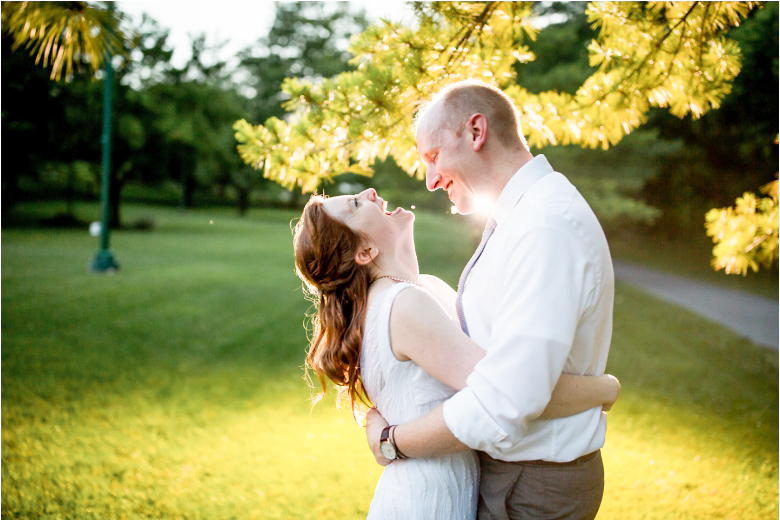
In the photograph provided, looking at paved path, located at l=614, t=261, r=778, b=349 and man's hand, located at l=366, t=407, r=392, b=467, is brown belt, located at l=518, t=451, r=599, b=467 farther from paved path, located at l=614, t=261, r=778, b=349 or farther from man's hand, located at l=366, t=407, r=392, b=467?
paved path, located at l=614, t=261, r=778, b=349

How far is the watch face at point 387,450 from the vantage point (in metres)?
1.66

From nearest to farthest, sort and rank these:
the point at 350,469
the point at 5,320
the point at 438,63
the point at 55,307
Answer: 1. the point at 438,63
2. the point at 350,469
3. the point at 5,320
4. the point at 55,307

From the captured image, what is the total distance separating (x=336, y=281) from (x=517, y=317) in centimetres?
78

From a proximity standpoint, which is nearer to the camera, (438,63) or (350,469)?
(438,63)

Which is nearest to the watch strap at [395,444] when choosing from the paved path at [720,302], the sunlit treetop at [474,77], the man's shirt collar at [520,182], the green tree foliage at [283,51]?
the man's shirt collar at [520,182]

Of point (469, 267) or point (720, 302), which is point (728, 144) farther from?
point (469, 267)

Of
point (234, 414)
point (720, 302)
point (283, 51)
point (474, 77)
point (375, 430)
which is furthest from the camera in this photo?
point (283, 51)

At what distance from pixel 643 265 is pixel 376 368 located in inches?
676

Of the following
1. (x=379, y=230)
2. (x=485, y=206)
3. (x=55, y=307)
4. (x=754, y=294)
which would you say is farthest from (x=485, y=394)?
(x=754, y=294)

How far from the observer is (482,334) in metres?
1.55

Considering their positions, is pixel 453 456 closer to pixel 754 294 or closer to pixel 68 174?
pixel 754 294

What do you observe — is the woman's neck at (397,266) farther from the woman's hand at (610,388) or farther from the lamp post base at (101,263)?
the lamp post base at (101,263)

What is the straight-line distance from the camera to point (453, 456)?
170cm

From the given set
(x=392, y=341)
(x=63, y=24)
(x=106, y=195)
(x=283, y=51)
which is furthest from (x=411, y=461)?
(x=283, y=51)
